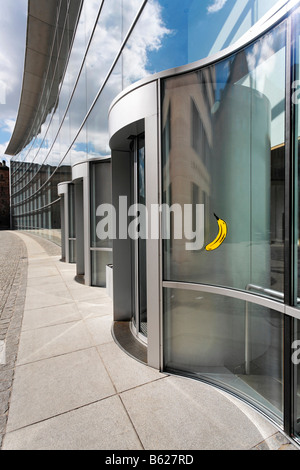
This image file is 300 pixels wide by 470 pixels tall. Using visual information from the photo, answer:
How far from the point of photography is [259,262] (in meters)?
2.81

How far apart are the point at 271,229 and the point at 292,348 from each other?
3.75 feet

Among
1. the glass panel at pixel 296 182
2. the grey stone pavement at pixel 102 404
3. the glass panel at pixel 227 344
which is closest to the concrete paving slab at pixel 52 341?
the grey stone pavement at pixel 102 404

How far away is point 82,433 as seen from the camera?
7.88 feet

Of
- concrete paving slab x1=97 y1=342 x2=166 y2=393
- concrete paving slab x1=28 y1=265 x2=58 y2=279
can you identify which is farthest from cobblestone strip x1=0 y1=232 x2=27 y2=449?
concrete paving slab x1=97 y1=342 x2=166 y2=393

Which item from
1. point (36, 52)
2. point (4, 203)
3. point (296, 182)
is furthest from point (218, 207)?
point (4, 203)

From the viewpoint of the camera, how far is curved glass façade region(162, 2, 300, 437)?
235 centimetres

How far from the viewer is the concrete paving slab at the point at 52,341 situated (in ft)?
13.0

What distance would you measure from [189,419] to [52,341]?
277 centimetres

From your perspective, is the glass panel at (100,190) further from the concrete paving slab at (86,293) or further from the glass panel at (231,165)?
the glass panel at (231,165)

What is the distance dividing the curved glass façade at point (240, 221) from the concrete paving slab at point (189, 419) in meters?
0.26

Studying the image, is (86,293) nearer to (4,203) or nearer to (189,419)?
(189,419)
